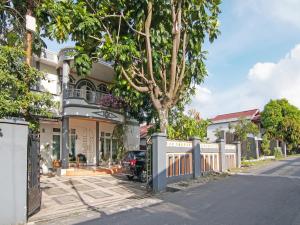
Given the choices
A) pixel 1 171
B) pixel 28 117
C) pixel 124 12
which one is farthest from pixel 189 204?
pixel 124 12

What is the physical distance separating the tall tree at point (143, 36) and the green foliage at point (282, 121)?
82.6 feet

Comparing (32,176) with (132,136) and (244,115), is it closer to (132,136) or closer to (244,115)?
(132,136)

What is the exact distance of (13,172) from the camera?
6.83m

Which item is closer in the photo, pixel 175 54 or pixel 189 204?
pixel 189 204

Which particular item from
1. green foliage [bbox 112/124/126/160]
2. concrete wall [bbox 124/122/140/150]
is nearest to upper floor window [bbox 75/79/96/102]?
green foliage [bbox 112/124/126/160]

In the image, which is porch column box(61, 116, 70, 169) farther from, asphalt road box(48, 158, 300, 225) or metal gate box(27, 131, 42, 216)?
metal gate box(27, 131, 42, 216)

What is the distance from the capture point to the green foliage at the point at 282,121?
36.0 m

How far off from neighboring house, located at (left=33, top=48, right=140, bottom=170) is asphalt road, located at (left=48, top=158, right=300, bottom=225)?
9.11 meters

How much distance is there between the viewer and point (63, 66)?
1803cm

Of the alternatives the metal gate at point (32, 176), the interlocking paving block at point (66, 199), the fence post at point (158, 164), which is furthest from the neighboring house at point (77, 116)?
the metal gate at point (32, 176)

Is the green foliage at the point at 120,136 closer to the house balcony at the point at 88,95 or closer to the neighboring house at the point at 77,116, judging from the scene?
the neighboring house at the point at 77,116

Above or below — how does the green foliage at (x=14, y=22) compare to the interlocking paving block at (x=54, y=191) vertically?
above

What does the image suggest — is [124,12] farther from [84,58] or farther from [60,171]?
[60,171]

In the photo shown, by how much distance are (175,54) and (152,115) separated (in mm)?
9692
